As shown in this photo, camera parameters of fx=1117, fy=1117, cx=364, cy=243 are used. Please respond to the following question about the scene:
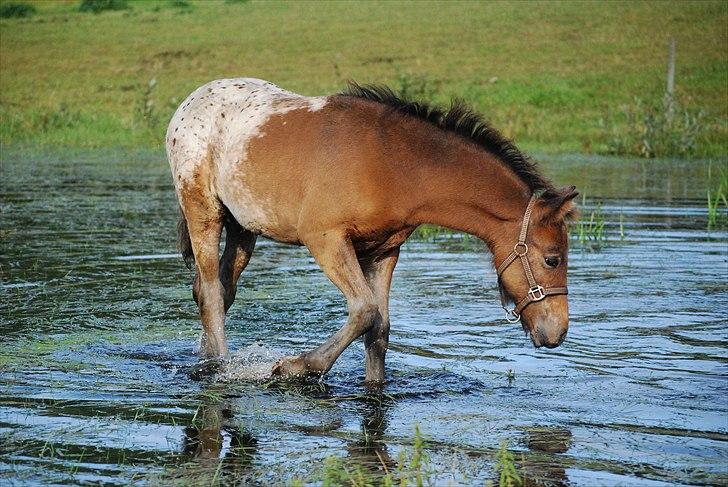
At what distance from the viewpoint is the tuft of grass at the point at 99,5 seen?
45816 millimetres

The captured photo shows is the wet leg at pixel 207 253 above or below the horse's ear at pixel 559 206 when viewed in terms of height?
below

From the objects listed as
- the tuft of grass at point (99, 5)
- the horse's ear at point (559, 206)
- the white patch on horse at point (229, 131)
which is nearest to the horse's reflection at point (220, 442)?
the white patch on horse at point (229, 131)

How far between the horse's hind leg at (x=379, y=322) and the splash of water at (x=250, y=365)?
643mm

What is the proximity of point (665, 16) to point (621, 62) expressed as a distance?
Result: 14.6ft

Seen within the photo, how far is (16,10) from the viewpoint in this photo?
45.2 meters

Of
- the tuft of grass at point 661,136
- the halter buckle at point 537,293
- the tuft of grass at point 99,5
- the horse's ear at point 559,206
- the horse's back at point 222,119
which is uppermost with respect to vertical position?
the tuft of grass at point 99,5

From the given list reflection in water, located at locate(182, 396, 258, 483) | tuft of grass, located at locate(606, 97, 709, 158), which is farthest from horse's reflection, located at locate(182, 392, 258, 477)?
tuft of grass, located at locate(606, 97, 709, 158)

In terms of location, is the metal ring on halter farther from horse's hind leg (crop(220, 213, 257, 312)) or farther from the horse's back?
horse's hind leg (crop(220, 213, 257, 312))

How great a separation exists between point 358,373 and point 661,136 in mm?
19128

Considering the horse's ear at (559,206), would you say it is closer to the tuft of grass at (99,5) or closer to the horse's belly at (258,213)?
the horse's belly at (258,213)

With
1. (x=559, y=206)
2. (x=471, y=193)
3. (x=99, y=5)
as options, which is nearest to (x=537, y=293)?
(x=559, y=206)

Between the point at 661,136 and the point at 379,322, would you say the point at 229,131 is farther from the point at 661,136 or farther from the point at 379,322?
the point at 661,136

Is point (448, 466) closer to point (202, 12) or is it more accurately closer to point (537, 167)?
point (537, 167)

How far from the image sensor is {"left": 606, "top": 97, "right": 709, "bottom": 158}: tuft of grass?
24.6m
